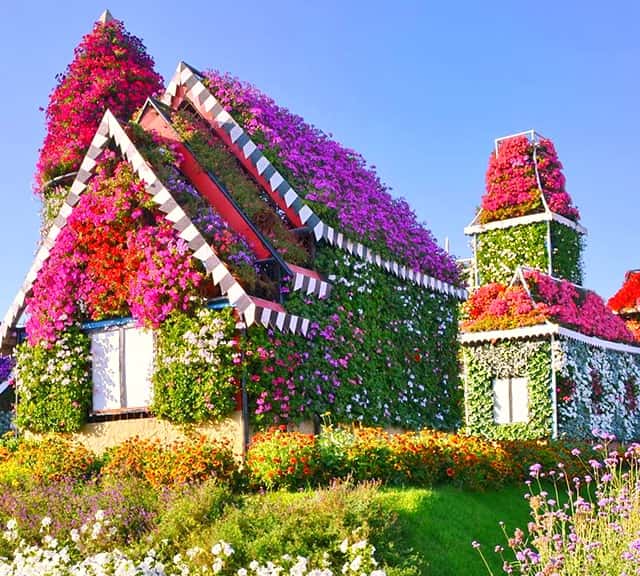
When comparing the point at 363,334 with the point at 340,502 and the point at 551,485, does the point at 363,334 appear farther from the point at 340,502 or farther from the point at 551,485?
the point at 340,502

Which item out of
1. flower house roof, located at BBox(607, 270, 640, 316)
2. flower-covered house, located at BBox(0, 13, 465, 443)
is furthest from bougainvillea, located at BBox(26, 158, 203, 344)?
flower house roof, located at BBox(607, 270, 640, 316)

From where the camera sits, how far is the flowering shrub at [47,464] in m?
14.6

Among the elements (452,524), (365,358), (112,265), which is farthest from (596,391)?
(112,265)

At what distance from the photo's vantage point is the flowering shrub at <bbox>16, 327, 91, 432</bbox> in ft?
54.4

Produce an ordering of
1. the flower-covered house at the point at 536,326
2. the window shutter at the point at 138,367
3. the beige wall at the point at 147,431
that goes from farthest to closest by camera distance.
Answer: the flower-covered house at the point at 536,326 → the window shutter at the point at 138,367 → the beige wall at the point at 147,431

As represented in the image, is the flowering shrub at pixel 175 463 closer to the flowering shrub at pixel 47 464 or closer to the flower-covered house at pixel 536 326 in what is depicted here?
the flowering shrub at pixel 47 464

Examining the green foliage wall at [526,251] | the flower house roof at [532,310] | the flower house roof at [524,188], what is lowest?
the flower house roof at [532,310]

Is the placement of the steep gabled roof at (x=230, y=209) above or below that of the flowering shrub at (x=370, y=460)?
above

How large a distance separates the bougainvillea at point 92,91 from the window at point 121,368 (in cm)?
538

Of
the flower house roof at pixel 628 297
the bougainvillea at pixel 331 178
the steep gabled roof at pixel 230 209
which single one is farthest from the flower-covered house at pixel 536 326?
the steep gabled roof at pixel 230 209

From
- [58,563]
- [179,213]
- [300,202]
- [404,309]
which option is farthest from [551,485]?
[58,563]

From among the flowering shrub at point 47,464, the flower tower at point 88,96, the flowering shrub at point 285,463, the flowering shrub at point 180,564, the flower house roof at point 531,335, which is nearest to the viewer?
the flowering shrub at point 180,564

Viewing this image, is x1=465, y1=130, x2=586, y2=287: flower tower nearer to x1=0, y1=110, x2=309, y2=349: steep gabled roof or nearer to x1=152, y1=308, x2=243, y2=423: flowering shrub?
x1=0, y1=110, x2=309, y2=349: steep gabled roof

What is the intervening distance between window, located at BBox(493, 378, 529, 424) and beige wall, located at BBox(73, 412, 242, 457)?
10806 mm
